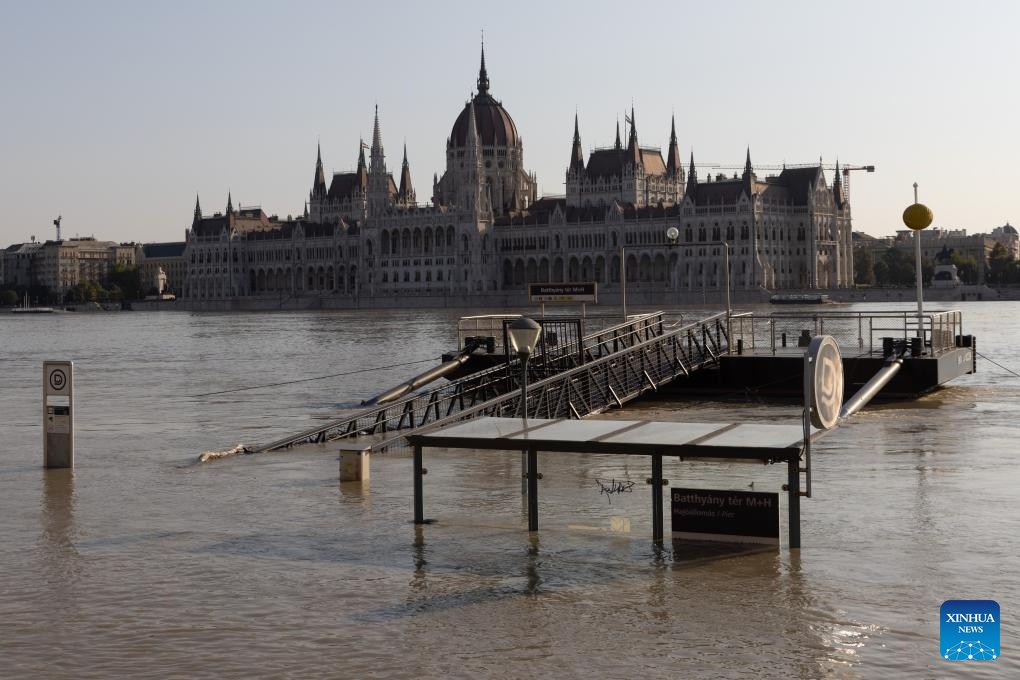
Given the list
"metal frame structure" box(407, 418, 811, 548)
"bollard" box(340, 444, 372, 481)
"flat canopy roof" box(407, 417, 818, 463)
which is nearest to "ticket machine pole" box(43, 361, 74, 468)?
"bollard" box(340, 444, 372, 481)

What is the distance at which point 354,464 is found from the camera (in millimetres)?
16406

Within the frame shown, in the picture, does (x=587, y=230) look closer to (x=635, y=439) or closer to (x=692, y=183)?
(x=692, y=183)

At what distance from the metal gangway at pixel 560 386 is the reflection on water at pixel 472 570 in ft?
5.14

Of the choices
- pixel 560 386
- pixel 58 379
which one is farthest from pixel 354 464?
pixel 560 386

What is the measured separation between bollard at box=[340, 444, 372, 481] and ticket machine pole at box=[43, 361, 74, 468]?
378cm

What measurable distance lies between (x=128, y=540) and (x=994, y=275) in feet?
592

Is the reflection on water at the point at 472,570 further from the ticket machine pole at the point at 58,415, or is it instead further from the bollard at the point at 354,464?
the ticket machine pole at the point at 58,415

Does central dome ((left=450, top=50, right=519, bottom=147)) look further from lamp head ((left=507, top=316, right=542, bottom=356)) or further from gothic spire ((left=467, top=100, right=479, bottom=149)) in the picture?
lamp head ((left=507, top=316, right=542, bottom=356))

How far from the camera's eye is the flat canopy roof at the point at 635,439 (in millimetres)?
11445

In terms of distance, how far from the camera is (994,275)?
180250 millimetres

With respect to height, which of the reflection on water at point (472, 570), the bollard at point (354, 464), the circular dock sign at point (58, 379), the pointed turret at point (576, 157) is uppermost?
the pointed turret at point (576, 157)

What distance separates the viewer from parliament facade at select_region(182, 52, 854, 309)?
161 metres

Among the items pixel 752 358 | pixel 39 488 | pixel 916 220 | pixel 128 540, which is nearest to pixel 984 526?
pixel 128 540

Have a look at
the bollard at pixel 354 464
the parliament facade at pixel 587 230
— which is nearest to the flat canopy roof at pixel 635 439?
the bollard at pixel 354 464
